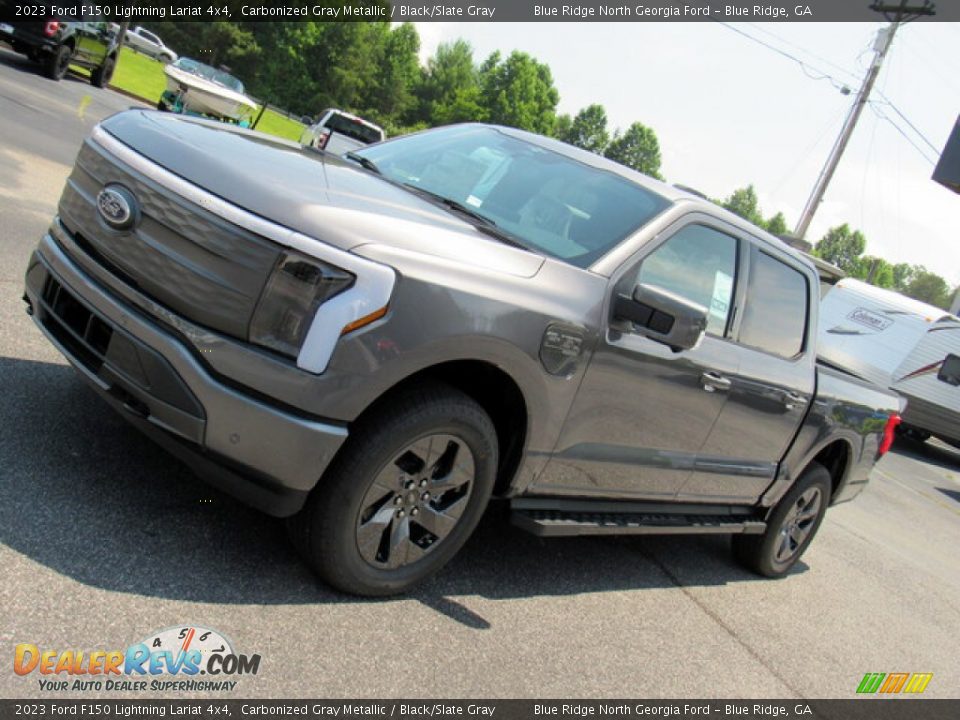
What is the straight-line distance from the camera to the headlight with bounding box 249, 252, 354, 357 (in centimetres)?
284

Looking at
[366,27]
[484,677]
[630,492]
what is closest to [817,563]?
[630,492]

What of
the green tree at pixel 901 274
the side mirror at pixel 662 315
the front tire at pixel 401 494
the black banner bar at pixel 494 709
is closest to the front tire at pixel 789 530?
the black banner bar at pixel 494 709

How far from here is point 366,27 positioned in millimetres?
76062

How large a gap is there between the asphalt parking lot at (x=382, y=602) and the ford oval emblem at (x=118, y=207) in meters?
1.01

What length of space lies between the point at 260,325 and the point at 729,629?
305 cm

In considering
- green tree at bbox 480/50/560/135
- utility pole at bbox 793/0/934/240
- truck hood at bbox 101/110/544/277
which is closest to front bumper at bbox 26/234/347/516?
truck hood at bbox 101/110/544/277

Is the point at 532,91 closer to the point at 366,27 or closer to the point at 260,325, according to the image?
the point at 366,27

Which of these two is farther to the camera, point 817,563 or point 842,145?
point 842,145

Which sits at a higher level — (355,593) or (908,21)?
(908,21)

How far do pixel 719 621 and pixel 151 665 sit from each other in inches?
121

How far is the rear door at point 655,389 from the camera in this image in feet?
12.3

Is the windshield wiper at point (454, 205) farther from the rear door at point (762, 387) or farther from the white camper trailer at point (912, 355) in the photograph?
the white camper trailer at point (912, 355)

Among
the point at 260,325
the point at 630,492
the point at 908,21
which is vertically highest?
the point at 908,21

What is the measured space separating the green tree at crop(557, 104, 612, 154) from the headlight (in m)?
113
